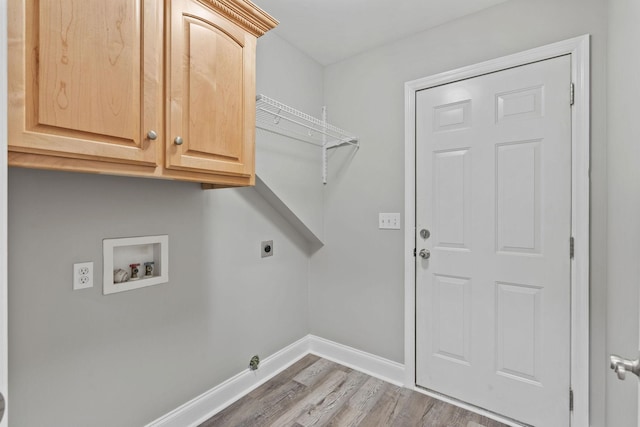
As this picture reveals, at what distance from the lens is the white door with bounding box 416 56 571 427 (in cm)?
161

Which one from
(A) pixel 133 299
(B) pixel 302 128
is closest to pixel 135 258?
(A) pixel 133 299

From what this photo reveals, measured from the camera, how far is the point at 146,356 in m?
1.51

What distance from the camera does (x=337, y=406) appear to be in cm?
185

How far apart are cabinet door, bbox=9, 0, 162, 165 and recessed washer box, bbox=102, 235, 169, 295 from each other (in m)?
0.54

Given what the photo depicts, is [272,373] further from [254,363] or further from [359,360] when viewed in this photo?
[359,360]

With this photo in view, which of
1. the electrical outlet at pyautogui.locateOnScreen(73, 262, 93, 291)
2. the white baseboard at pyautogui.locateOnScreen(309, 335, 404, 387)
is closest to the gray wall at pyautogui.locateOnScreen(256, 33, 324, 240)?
the white baseboard at pyautogui.locateOnScreen(309, 335, 404, 387)

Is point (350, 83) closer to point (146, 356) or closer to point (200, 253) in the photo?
point (200, 253)

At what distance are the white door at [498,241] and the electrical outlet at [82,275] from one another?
180 centimetres

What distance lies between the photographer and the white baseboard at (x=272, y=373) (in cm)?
167

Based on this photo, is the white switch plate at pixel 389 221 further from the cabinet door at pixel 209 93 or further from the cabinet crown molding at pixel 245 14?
the cabinet crown molding at pixel 245 14

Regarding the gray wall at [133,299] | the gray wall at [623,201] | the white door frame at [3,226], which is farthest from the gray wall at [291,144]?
the gray wall at [623,201]

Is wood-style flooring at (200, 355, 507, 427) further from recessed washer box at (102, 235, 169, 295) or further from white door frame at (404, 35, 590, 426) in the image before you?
recessed washer box at (102, 235, 169, 295)

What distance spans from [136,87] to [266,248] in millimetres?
1320

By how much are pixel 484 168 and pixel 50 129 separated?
6.44ft
